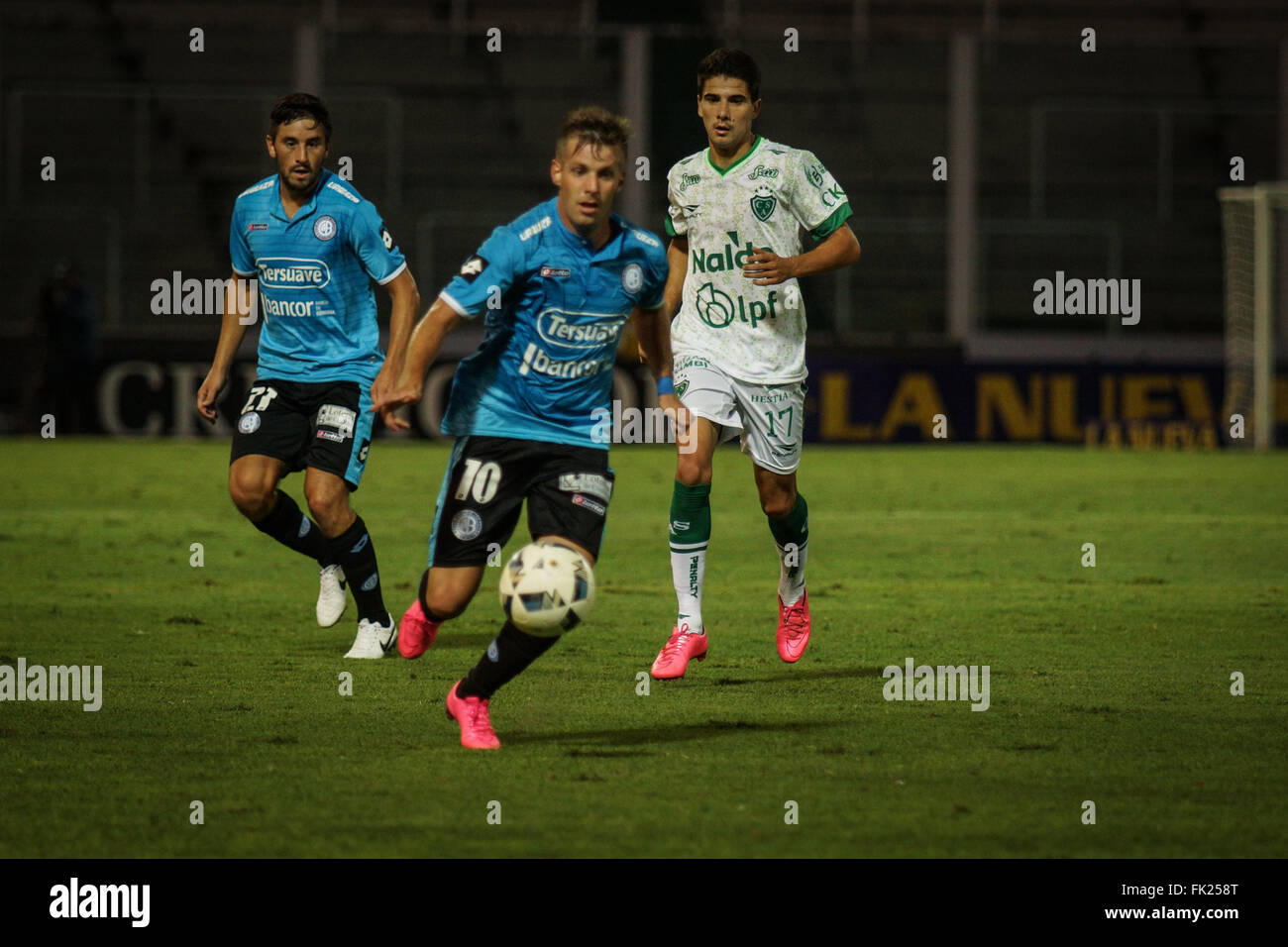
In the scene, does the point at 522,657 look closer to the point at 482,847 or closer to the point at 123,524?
the point at 482,847

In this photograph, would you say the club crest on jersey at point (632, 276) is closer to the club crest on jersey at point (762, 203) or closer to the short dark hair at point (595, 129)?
the short dark hair at point (595, 129)

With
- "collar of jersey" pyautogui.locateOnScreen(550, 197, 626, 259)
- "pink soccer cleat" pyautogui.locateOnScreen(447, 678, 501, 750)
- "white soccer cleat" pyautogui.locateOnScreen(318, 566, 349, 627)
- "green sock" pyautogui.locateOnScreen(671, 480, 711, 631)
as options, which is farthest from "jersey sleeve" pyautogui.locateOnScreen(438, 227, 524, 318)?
"white soccer cleat" pyautogui.locateOnScreen(318, 566, 349, 627)

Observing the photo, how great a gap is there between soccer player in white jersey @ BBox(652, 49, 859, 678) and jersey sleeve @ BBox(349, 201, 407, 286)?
3.74 feet

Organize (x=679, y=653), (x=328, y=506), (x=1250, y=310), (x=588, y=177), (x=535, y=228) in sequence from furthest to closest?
(x=1250, y=310) < (x=328, y=506) < (x=679, y=653) < (x=535, y=228) < (x=588, y=177)

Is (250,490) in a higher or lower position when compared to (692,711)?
higher

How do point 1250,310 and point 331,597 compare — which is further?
point 1250,310

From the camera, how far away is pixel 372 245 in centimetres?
740

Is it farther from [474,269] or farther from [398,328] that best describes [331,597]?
[474,269]

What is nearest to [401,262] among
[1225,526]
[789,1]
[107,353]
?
[1225,526]

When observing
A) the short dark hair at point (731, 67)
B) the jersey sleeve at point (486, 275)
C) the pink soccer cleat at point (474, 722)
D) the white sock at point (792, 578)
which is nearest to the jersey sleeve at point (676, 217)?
the short dark hair at point (731, 67)

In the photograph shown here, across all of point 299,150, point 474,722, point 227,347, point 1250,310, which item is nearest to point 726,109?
point 299,150

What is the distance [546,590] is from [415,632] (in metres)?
1.06

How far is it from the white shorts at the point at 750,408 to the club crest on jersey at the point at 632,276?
135 centimetres

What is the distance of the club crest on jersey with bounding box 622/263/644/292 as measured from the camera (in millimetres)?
5785
